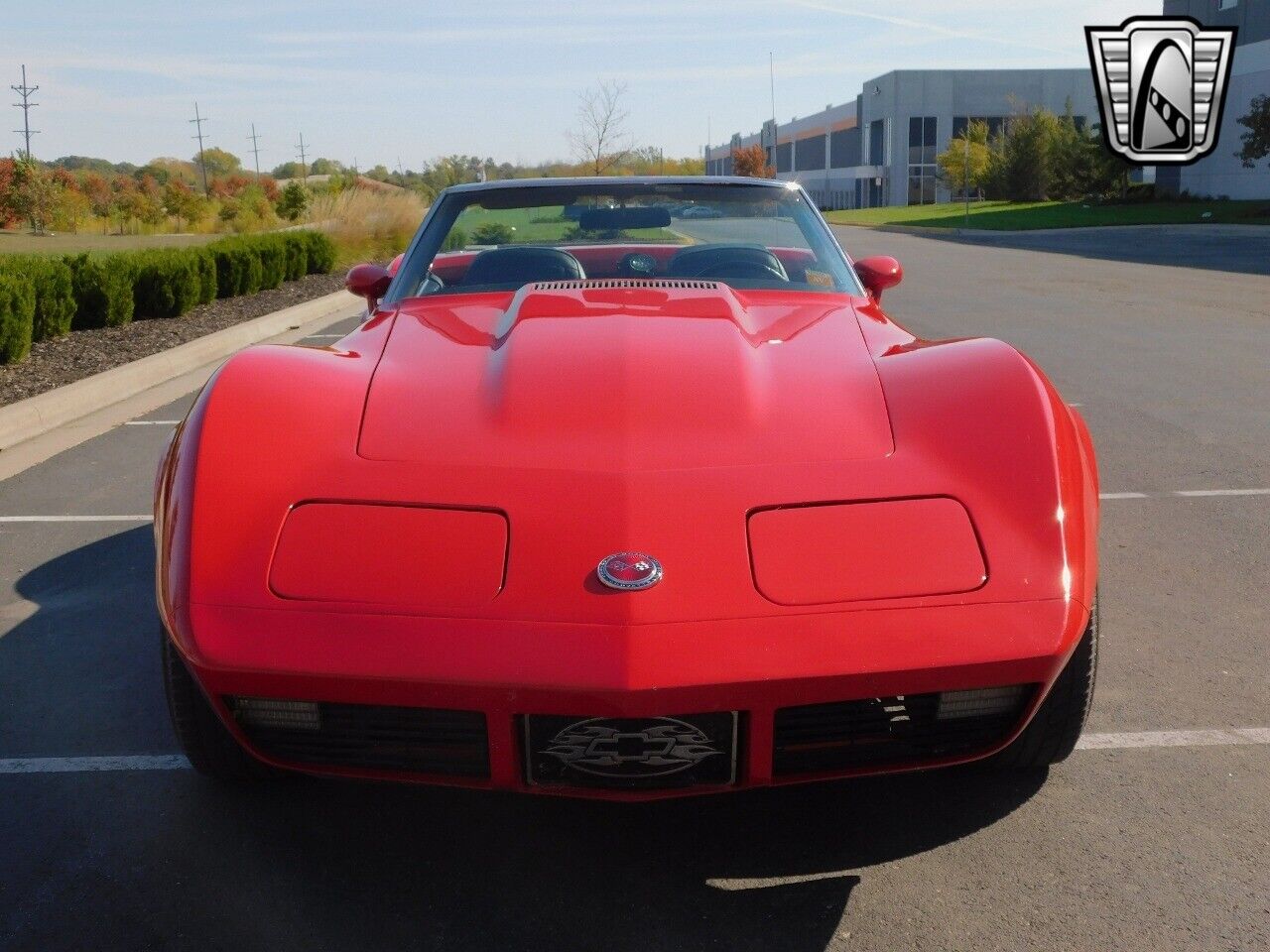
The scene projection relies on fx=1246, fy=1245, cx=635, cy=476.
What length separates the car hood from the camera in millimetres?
2498

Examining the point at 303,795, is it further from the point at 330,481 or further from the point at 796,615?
the point at 796,615

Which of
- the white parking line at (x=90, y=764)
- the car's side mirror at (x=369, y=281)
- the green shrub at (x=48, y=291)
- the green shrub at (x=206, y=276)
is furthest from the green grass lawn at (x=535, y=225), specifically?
the green shrub at (x=206, y=276)

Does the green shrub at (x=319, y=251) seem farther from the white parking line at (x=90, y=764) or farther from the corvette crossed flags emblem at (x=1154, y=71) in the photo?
the white parking line at (x=90, y=764)

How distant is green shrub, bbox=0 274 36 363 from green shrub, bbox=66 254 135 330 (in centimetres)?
205

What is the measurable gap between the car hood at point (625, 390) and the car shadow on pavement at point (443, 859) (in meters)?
0.78

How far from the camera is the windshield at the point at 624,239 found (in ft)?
12.7

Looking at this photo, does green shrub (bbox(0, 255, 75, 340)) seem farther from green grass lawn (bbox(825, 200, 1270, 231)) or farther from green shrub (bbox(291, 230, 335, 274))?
green grass lawn (bbox(825, 200, 1270, 231))

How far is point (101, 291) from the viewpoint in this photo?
38.0 ft

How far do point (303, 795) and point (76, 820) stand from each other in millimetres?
469

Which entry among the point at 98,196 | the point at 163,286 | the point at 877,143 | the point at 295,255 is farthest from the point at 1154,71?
the point at 877,143

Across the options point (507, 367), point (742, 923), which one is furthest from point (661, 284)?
point (742, 923)

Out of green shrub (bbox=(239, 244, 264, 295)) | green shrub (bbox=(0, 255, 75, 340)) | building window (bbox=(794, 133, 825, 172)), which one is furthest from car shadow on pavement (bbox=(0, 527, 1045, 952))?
building window (bbox=(794, 133, 825, 172))

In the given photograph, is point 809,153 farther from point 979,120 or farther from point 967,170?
point 967,170

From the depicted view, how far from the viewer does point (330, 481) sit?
2.44 metres
